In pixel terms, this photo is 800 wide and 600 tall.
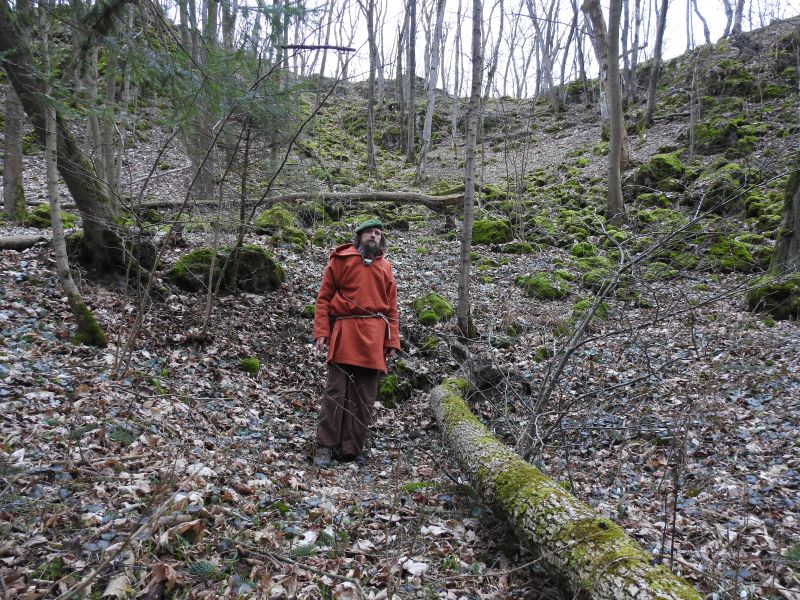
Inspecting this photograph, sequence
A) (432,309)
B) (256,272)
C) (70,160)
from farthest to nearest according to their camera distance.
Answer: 1. (432,309)
2. (256,272)
3. (70,160)

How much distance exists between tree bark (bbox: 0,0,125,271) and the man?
2576mm

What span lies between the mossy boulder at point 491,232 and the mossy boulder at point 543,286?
105 inches

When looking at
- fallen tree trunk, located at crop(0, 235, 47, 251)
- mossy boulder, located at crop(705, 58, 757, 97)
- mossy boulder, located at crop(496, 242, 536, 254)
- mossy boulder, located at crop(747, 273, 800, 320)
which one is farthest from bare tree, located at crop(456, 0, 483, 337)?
mossy boulder, located at crop(705, 58, 757, 97)

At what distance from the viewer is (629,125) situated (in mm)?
20984

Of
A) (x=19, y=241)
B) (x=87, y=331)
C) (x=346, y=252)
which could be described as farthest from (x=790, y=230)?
(x=19, y=241)

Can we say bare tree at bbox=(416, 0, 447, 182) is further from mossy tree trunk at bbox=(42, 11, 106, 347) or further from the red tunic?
mossy tree trunk at bbox=(42, 11, 106, 347)

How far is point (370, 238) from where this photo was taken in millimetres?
5012

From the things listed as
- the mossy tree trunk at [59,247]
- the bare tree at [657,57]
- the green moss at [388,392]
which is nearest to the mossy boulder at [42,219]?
the mossy tree trunk at [59,247]

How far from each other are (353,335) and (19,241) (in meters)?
5.31

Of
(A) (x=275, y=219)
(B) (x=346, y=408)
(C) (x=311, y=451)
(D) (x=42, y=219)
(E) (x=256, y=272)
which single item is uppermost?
(A) (x=275, y=219)

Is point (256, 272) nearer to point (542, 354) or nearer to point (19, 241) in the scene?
point (19, 241)

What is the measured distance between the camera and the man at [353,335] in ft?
15.8

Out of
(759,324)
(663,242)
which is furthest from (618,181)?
(663,242)

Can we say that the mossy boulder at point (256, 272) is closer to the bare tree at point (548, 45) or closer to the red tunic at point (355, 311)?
the red tunic at point (355, 311)
